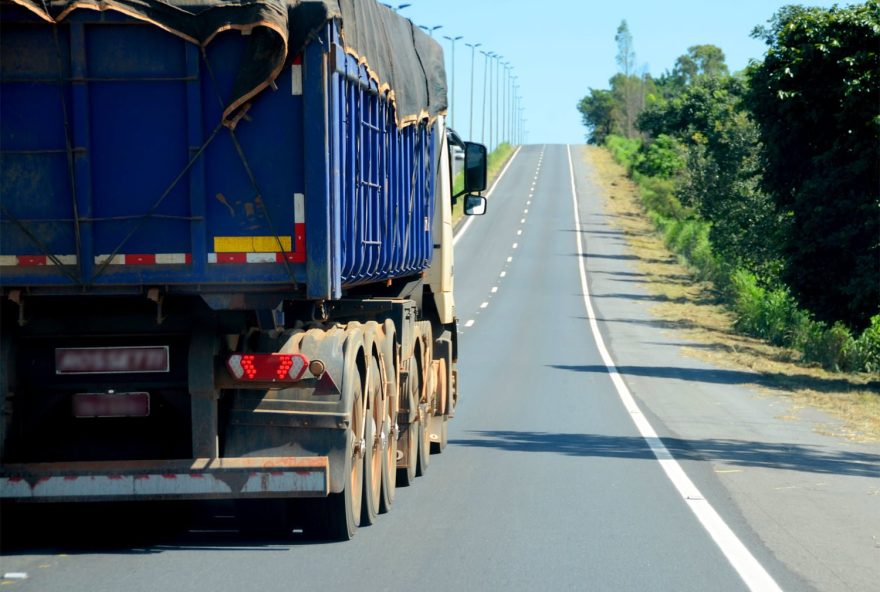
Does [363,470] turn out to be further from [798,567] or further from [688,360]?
[688,360]

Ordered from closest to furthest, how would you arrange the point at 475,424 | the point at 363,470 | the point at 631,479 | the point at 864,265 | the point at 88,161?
the point at 88,161, the point at 363,470, the point at 631,479, the point at 475,424, the point at 864,265

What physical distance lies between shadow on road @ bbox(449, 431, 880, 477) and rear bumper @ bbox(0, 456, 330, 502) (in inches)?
237

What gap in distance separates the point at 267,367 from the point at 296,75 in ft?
5.67

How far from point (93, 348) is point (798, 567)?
4.46 metres

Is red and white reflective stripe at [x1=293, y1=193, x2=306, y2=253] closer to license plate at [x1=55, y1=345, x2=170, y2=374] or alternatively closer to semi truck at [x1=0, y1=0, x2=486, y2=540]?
semi truck at [x1=0, y1=0, x2=486, y2=540]

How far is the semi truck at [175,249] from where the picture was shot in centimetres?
777

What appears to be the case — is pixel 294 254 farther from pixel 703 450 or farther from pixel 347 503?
pixel 703 450

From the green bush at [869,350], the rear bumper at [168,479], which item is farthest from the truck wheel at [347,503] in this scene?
the green bush at [869,350]

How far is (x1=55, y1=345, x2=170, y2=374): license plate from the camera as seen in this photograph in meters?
8.15

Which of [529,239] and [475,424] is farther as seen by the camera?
[529,239]

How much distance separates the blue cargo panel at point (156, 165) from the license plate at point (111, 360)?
1.77 feet

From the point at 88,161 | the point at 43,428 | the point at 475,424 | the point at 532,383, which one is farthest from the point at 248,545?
the point at 532,383

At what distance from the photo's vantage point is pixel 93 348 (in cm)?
818

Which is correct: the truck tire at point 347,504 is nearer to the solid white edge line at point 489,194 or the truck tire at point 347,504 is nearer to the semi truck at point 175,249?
the semi truck at point 175,249
